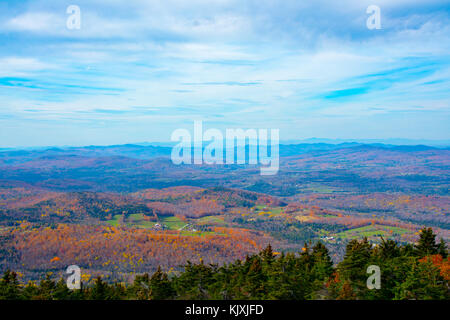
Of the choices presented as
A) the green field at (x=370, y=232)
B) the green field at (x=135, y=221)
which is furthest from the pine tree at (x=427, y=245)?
the green field at (x=135, y=221)

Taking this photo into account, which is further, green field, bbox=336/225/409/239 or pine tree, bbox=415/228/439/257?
green field, bbox=336/225/409/239

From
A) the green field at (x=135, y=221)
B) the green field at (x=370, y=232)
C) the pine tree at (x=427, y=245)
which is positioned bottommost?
the green field at (x=135, y=221)

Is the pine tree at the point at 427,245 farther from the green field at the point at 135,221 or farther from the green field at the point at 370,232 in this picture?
the green field at the point at 135,221

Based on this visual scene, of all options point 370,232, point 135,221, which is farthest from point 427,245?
point 135,221

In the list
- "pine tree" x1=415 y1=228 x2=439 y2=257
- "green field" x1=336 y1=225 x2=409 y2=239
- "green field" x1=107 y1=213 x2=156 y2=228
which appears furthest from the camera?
"green field" x1=107 y1=213 x2=156 y2=228

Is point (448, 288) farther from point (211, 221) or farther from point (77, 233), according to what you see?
point (211, 221)

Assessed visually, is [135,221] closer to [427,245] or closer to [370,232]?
[370,232]

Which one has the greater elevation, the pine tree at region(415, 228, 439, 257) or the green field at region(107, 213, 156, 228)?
the pine tree at region(415, 228, 439, 257)

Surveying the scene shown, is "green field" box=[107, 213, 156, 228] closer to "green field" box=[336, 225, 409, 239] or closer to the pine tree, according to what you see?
"green field" box=[336, 225, 409, 239]

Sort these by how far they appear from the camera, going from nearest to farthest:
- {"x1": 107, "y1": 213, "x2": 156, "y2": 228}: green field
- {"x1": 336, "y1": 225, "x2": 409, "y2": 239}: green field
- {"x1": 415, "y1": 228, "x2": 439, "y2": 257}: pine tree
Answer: {"x1": 415, "y1": 228, "x2": 439, "y2": 257}: pine tree < {"x1": 336, "y1": 225, "x2": 409, "y2": 239}: green field < {"x1": 107, "y1": 213, "x2": 156, "y2": 228}: green field

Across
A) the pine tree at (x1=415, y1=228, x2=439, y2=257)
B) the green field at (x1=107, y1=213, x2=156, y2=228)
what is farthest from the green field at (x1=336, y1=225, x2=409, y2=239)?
the pine tree at (x1=415, y1=228, x2=439, y2=257)
